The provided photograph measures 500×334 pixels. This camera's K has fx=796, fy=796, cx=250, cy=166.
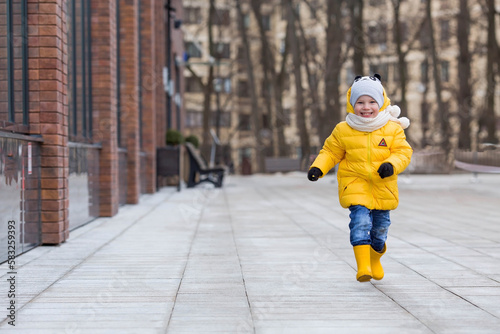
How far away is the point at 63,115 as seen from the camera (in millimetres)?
8836

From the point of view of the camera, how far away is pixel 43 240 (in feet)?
27.9

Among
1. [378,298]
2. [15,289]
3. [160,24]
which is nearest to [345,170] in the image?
[378,298]

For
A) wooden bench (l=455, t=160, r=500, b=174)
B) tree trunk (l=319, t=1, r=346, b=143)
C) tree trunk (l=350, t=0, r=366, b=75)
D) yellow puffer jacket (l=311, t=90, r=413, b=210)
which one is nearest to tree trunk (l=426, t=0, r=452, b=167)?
tree trunk (l=350, t=0, r=366, b=75)

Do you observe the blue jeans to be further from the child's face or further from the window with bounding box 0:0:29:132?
the window with bounding box 0:0:29:132

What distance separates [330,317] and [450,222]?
6906 millimetres

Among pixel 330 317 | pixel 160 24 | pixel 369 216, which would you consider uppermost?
pixel 160 24

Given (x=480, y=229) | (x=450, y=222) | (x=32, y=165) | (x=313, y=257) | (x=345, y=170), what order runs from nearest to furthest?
(x=345, y=170) → (x=313, y=257) → (x=32, y=165) → (x=480, y=229) → (x=450, y=222)

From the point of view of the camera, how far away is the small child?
604cm

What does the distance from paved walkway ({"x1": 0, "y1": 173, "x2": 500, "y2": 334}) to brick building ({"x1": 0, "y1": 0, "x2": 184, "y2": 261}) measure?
1.53 ft

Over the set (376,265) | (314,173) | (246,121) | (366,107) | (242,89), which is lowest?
(376,265)

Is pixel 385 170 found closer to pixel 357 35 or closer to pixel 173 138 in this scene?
pixel 173 138

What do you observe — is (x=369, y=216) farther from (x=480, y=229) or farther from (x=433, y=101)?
(x=433, y=101)

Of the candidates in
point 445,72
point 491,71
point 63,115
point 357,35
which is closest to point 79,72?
point 63,115

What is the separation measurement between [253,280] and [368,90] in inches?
68.2
